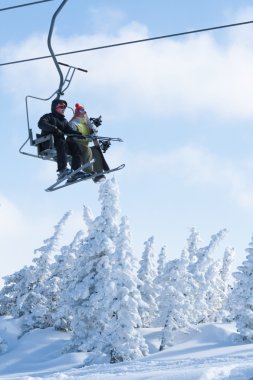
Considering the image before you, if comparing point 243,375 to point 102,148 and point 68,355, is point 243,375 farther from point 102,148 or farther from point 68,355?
point 68,355

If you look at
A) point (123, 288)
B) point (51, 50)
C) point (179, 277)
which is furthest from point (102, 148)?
point (179, 277)

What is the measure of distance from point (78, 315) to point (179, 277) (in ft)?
28.5

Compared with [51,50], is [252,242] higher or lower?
higher

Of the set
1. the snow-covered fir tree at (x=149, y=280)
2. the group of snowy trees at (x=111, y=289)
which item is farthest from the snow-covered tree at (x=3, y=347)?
the snow-covered fir tree at (x=149, y=280)

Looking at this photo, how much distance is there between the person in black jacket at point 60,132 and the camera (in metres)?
11.7

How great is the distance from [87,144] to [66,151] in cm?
62

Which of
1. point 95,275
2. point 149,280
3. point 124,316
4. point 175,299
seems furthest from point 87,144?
point 149,280

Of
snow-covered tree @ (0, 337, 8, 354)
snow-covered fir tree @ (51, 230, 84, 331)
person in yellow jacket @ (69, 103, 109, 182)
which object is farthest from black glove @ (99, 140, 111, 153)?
snow-covered tree @ (0, 337, 8, 354)

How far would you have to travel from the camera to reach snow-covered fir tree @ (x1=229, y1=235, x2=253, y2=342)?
37.7 meters

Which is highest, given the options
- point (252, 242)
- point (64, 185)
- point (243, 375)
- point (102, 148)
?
point (252, 242)

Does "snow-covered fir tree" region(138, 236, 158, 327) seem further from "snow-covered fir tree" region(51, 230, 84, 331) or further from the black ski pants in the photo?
the black ski pants

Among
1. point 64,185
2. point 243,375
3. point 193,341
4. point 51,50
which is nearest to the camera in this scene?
point 51,50

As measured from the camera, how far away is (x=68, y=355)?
3981cm

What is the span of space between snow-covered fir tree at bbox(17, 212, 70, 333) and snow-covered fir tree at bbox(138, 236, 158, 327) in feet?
25.3
